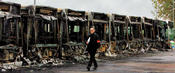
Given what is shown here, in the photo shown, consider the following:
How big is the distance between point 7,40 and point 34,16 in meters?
1.93

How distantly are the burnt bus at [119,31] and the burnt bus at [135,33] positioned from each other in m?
0.67

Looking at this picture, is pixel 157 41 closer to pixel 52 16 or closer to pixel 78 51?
pixel 78 51

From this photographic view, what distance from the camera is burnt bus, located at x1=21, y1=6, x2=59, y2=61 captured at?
1385 centimetres

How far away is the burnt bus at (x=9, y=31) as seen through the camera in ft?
41.0

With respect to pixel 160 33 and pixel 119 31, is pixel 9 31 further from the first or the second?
pixel 160 33

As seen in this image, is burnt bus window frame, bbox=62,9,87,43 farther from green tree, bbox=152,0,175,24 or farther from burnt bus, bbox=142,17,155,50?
green tree, bbox=152,0,175,24

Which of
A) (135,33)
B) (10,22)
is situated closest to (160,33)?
(135,33)

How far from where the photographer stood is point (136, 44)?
23.3 meters

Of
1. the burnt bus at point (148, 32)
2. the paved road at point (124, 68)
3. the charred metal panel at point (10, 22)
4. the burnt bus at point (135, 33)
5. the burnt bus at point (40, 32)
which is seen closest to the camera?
the paved road at point (124, 68)

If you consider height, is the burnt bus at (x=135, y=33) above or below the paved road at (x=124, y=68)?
above

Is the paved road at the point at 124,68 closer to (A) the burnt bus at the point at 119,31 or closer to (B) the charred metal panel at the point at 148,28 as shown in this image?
(A) the burnt bus at the point at 119,31

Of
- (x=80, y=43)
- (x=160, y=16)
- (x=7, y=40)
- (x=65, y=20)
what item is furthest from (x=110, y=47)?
(x=160, y=16)

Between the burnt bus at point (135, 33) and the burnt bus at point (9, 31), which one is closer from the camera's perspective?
the burnt bus at point (9, 31)

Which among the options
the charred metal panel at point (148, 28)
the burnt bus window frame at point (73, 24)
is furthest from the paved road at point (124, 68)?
the charred metal panel at point (148, 28)
